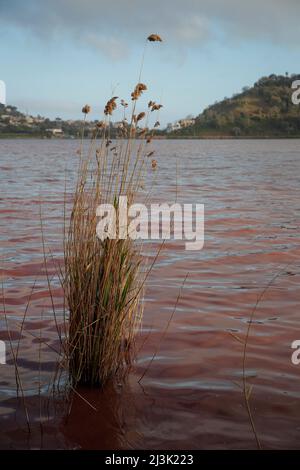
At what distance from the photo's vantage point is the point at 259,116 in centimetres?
9362

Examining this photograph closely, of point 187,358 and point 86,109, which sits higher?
point 86,109

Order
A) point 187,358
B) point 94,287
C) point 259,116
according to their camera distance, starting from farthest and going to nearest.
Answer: point 259,116
point 187,358
point 94,287

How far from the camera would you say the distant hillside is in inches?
3573

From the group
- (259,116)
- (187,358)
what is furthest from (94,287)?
(259,116)

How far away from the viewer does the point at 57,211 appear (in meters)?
11.1

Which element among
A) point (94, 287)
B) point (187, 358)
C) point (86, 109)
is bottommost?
point (187, 358)

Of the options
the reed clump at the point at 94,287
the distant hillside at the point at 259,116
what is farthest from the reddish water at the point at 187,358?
the distant hillside at the point at 259,116

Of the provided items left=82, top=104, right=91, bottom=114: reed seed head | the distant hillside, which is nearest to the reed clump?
left=82, top=104, right=91, bottom=114: reed seed head

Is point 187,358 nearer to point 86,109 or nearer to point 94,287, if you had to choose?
point 94,287

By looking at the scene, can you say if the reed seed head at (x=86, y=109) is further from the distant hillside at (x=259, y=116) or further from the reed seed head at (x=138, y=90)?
the distant hillside at (x=259, y=116)
